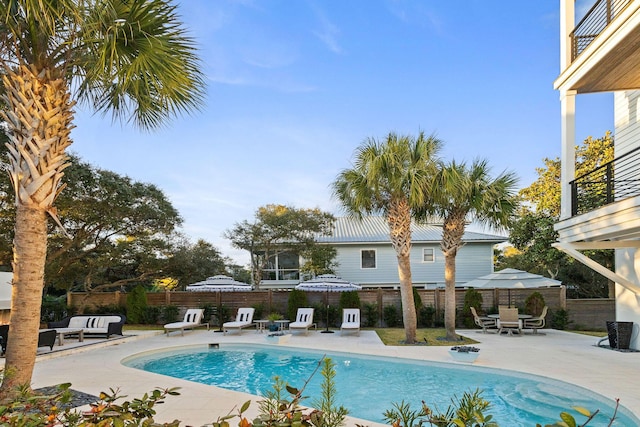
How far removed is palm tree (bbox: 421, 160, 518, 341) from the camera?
13031mm

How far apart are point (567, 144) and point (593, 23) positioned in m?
2.99

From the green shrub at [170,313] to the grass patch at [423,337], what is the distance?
28.4 feet

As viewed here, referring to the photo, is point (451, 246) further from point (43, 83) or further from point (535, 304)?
point (43, 83)

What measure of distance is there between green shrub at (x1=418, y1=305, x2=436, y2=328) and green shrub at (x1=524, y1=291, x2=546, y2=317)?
3.60 meters

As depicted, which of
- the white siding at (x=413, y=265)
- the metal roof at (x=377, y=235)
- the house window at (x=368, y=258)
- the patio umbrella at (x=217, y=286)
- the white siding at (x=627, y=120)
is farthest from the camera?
the house window at (x=368, y=258)

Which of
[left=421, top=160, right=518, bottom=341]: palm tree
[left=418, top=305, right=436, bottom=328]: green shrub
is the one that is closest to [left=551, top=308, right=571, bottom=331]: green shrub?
[left=418, top=305, right=436, bottom=328]: green shrub

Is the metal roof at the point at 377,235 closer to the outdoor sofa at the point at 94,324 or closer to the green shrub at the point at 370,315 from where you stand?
the green shrub at the point at 370,315

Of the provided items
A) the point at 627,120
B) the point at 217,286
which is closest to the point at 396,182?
the point at 627,120

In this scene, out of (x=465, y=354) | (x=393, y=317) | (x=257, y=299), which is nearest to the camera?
(x=465, y=354)

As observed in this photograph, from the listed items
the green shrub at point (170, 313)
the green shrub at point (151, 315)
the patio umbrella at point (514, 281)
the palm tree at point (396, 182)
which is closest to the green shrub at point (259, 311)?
the green shrub at point (170, 313)

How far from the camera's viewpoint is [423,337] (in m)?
14.9

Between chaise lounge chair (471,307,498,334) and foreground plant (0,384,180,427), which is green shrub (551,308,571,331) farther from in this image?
foreground plant (0,384,180,427)

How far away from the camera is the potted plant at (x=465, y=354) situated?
10.1 m

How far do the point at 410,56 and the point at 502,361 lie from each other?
10677 millimetres
